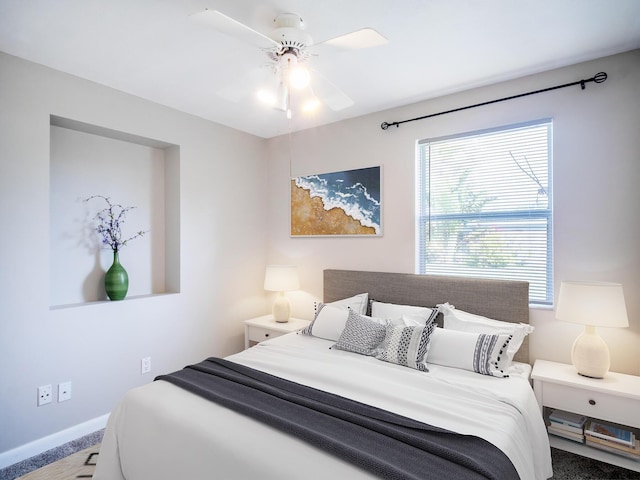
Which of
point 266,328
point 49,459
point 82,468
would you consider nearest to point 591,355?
point 266,328

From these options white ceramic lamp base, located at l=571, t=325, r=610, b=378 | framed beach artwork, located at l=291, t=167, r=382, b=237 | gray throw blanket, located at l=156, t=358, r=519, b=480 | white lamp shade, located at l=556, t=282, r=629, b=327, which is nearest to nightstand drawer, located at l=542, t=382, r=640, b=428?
white ceramic lamp base, located at l=571, t=325, r=610, b=378

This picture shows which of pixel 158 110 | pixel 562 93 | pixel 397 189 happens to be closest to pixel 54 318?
pixel 158 110

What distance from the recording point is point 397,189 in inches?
126

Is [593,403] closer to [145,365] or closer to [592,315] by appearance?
[592,315]

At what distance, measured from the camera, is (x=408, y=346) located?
91.1 inches

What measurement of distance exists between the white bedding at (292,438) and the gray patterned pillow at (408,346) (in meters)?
0.06

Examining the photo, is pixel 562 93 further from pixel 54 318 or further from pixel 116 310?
pixel 54 318

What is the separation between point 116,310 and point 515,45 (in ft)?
11.1

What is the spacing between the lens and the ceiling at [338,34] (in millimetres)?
1830

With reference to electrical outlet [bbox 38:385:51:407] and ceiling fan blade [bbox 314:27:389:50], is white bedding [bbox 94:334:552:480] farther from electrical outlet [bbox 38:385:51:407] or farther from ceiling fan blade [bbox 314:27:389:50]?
ceiling fan blade [bbox 314:27:389:50]

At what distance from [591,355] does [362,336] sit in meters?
1.39

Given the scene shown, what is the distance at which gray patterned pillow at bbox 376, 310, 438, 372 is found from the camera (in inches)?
89.4

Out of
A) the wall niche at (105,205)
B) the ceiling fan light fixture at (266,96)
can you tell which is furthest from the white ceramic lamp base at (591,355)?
the wall niche at (105,205)

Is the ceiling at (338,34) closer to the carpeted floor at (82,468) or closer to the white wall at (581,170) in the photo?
the white wall at (581,170)
